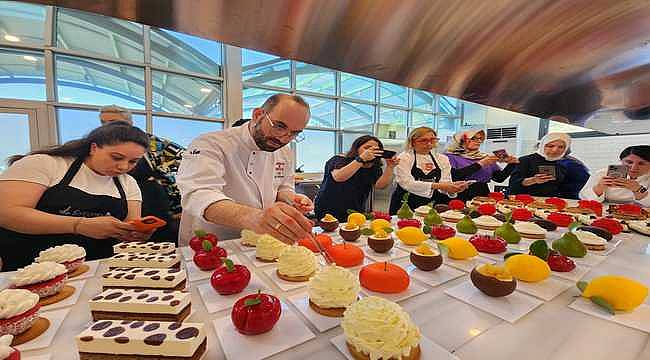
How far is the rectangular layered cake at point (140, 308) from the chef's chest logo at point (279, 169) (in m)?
1.18

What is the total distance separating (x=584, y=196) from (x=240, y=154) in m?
3.69

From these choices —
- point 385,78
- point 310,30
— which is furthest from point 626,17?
point 310,30

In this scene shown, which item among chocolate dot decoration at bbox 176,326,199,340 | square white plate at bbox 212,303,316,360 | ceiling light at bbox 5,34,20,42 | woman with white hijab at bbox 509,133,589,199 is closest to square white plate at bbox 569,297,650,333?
square white plate at bbox 212,303,316,360

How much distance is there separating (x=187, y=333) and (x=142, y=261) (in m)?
0.52

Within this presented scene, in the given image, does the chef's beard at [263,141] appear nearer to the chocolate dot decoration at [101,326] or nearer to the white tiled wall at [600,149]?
the chocolate dot decoration at [101,326]

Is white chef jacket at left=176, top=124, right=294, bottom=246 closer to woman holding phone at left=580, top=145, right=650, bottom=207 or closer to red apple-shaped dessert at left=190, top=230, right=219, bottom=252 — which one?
red apple-shaped dessert at left=190, top=230, right=219, bottom=252

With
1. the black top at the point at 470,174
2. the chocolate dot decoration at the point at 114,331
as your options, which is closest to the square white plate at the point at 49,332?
the chocolate dot decoration at the point at 114,331

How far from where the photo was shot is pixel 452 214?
66.5 inches

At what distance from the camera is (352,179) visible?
248 cm

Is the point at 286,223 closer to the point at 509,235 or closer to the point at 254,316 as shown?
the point at 254,316

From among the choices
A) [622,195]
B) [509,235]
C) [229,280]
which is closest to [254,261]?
[229,280]

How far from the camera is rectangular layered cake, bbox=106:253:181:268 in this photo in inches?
35.6

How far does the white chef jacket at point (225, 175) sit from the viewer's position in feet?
3.97

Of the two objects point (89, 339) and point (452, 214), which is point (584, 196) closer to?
point (452, 214)
